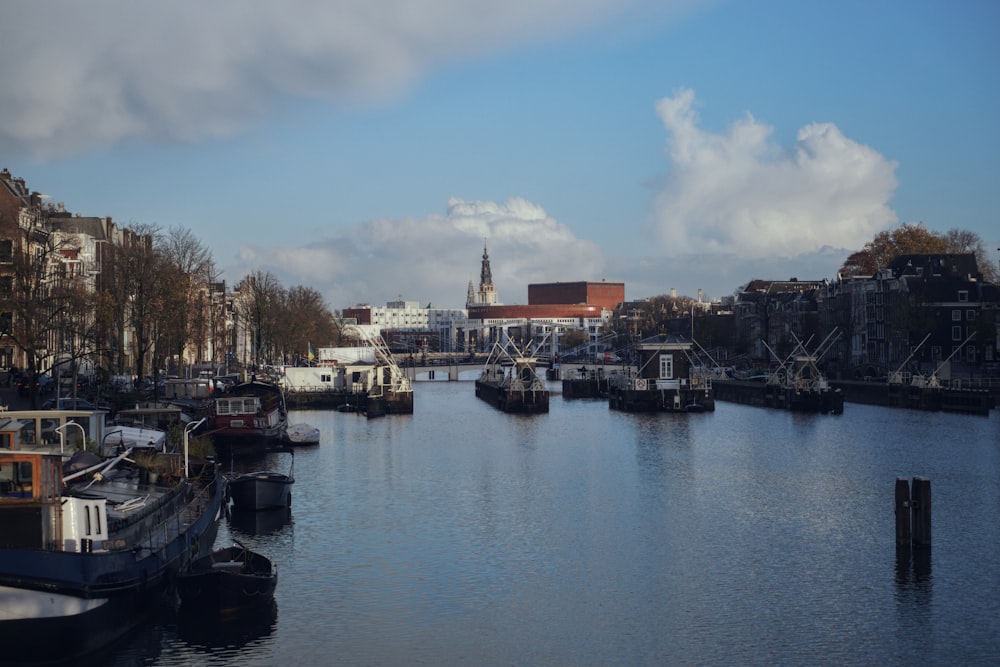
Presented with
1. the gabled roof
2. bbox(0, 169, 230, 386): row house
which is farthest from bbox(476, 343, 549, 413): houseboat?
the gabled roof

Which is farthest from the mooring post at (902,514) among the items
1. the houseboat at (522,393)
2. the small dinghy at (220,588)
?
Answer: the houseboat at (522,393)

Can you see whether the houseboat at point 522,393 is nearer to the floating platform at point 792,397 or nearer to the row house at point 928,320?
the floating platform at point 792,397

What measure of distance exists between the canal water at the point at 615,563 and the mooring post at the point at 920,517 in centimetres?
81

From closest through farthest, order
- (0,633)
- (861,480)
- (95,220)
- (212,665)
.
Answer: (0,633) → (212,665) → (861,480) → (95,220)

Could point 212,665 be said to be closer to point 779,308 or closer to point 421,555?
point 421,555

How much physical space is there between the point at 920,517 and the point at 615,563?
10.6 metres

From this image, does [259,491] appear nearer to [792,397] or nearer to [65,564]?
[65,564]

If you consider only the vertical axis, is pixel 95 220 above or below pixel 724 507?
above

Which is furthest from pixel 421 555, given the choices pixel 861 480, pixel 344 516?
pixel 861 480

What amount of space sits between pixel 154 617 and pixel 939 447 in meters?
56.5

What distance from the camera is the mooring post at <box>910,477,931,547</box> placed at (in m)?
42.1

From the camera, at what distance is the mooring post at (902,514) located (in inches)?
1657

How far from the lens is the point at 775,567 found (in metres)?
41.7

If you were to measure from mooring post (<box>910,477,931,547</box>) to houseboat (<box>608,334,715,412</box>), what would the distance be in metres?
71.9
